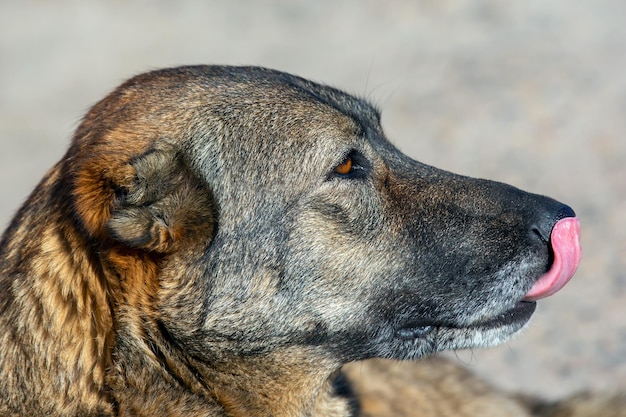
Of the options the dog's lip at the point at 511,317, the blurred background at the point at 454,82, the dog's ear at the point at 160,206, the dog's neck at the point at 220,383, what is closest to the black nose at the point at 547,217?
the dog's lip at the point at 511,317

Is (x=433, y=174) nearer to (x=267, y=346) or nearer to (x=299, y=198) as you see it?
(x=299, y=198)

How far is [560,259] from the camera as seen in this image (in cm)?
387

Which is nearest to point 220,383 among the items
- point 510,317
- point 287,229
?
point 287,229

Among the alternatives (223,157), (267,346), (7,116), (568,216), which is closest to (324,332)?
(267,346)

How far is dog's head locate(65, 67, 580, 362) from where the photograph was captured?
3564mm

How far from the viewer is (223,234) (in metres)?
3.67

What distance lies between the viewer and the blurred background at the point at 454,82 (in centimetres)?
668

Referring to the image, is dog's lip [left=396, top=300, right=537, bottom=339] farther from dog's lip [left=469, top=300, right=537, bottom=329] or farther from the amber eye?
the amber eye

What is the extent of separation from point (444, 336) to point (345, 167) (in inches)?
32.5

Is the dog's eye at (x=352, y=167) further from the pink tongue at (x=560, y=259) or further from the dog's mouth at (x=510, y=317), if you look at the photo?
the pink tongue at (x=560, y=259)

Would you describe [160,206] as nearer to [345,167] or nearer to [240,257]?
[240,257]

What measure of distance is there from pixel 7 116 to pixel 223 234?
27.9 feet

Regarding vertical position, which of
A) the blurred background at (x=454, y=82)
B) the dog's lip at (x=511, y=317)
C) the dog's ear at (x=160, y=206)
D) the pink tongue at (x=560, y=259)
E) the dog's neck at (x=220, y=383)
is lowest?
the dog's neck at (x=220, y=383)

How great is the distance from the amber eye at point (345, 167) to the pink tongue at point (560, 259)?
90 centimetres
